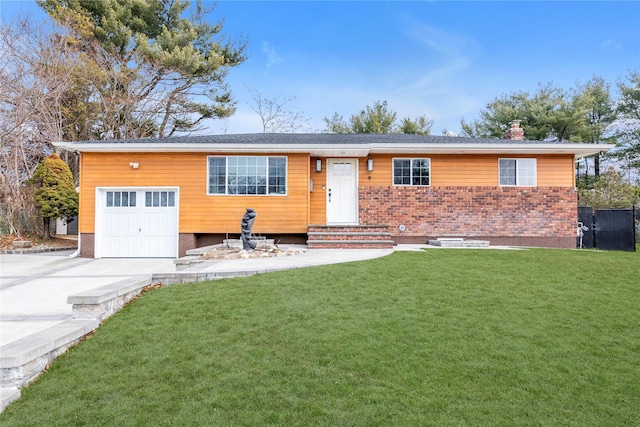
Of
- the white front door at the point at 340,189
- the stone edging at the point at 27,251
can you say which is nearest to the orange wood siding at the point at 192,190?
the white front door at the point at 340,189

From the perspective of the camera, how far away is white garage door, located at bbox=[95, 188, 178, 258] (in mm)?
10695

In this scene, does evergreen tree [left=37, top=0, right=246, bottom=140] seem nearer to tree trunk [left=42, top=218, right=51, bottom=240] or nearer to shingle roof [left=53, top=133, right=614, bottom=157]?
tree trunk [left=42, top=218, right=51, bottom=240]

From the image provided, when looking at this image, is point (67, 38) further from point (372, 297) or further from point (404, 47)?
point (372, 297)

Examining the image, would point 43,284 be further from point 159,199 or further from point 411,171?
point 411,171

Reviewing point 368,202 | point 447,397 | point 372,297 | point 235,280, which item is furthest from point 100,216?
point 447,397

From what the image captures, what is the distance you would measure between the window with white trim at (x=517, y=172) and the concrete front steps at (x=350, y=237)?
461 cm

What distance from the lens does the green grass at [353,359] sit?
2499 mm

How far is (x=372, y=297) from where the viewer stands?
15.8ft

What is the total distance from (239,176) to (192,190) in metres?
1.46

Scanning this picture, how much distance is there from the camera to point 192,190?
10742 mm

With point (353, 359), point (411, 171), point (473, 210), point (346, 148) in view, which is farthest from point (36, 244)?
point (473, 210)

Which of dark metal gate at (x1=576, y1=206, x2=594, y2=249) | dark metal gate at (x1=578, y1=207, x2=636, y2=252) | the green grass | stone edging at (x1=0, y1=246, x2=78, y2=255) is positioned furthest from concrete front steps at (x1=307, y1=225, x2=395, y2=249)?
stone edging at (x1=0, y1=246, x2=78, y2=255)

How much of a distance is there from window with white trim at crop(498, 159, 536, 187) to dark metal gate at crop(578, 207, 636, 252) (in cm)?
271

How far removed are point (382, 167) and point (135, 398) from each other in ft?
32.8
